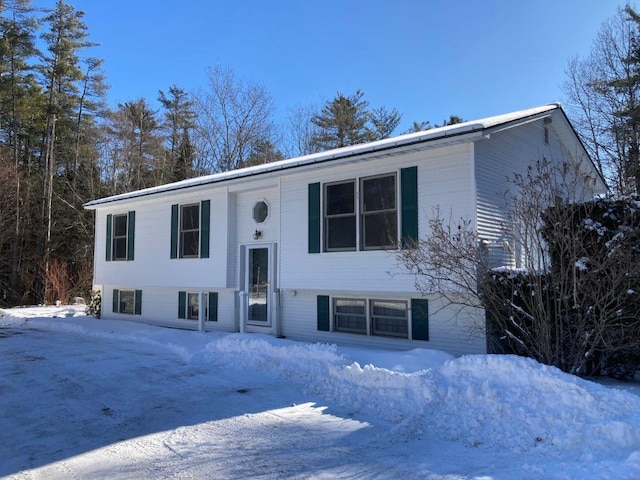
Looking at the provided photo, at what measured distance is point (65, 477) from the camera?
3814mm

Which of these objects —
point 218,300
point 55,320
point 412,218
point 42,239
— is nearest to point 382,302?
point 412,218

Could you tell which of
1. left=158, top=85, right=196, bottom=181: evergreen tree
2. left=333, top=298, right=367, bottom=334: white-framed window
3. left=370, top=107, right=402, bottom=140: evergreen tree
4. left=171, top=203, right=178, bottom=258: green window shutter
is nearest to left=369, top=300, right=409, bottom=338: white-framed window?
left=333, top=298, right=367, bottom=334: white-framed window

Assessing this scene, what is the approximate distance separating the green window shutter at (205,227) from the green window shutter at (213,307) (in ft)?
3.69

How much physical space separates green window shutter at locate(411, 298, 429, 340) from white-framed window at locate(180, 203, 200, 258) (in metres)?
6.72

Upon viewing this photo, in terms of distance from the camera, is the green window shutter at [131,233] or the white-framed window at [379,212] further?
the green window shutter at [131,233]

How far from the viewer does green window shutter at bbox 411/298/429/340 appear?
9.07 m

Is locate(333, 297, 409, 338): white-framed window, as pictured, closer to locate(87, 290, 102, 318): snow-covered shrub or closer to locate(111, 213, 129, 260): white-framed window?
locate(111, 213, 129, 260): white-framed window

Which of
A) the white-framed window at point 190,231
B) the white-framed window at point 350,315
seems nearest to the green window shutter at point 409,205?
the white-framed window at point 350,315

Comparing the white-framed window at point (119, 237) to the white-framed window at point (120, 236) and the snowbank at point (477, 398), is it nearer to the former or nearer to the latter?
the white-framed window at point (120, 236)

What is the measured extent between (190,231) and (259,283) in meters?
2.93

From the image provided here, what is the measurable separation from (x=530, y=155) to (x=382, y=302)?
484 centimetres

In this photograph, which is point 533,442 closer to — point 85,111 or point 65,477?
point 65,477

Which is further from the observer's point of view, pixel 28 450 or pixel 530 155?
pixel 530 155

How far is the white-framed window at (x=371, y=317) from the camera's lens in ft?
31.6
